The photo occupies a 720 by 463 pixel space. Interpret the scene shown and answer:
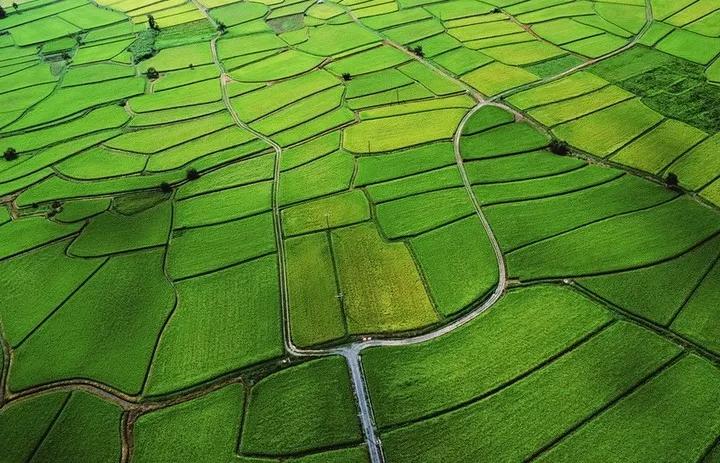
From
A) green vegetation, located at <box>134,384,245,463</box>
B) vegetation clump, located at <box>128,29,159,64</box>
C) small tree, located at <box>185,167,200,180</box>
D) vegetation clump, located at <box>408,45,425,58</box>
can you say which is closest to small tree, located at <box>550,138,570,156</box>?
vegetation clump, located at <box>408,45,425,58</box>


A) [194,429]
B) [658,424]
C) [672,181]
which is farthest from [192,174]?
[672,181]

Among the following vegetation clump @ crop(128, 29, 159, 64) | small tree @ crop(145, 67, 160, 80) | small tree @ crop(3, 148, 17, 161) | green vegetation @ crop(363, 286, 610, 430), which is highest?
vegetation clump @ crop(128, 29, 159, 64)

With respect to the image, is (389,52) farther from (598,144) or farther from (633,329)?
(633,329)

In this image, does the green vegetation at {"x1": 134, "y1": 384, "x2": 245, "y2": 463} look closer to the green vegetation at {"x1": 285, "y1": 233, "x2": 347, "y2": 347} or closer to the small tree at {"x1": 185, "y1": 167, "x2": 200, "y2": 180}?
the green vegetation at {"x1": 285, "y1": 233, "x2": 347, "y2": 347}

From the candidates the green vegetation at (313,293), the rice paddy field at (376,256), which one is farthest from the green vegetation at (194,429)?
the green vegetation at (313,293)

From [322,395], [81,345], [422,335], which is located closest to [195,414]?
[322,395]

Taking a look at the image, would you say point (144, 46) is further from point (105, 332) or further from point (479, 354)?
point (479, 354)
